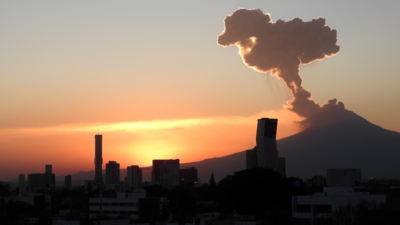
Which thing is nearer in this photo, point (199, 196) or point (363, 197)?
point (363, 197)

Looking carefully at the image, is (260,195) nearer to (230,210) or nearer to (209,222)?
(230,210)

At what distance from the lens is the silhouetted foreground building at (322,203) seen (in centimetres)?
7011

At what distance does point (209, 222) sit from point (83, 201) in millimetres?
54499

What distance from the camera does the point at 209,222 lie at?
81188mm

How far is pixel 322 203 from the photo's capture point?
7181cm

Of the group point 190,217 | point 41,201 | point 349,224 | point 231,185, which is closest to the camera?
point 349,224

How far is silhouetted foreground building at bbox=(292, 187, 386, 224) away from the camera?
70.1m

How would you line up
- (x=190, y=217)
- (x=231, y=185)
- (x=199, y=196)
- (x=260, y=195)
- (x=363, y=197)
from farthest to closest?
(x=199, y=196) < (x=231, y=185) < (x=260, y=195) < (x=190, y=217) < (x=363, y=197)

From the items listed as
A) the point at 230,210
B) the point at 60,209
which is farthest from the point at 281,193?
the point at 60,209

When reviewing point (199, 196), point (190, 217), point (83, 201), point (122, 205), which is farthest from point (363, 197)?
point (199, 196)

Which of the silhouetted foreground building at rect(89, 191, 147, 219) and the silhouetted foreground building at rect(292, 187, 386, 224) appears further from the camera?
the silhouetted foreground building at rect(89, 191, 147, 219)

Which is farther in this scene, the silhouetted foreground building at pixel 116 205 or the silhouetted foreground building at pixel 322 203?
the silhouetted foreground building at pixel 116 205

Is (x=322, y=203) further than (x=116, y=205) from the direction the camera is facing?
No

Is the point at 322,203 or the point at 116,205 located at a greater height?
the point at 322,203
